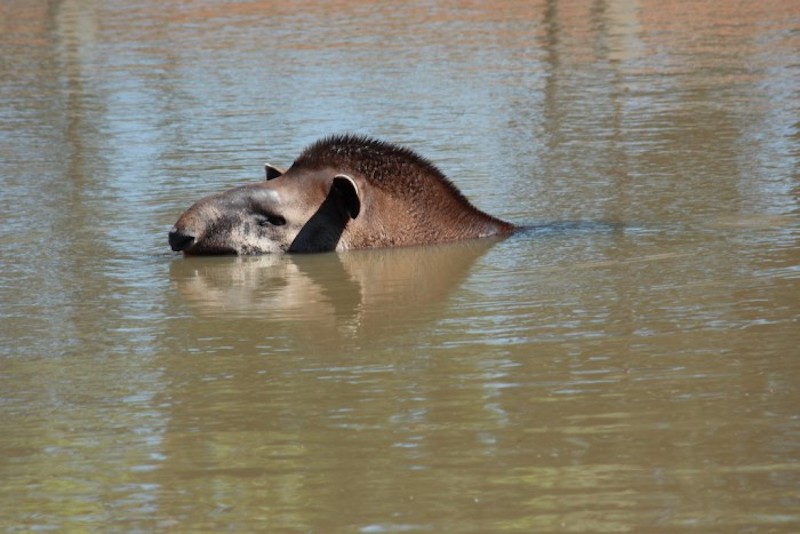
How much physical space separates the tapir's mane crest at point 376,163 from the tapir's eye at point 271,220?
1.51 ft

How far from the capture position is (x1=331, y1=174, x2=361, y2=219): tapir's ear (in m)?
11.5

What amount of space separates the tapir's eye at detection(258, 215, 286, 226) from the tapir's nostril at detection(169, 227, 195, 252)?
0.51 meters

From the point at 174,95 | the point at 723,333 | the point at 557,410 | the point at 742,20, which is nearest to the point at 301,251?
the point at 723,333

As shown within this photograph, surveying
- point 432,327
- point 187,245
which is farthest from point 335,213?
point 432,327

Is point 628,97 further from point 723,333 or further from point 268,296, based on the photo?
A: point 723,333

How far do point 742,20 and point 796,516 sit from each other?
24.0 meters

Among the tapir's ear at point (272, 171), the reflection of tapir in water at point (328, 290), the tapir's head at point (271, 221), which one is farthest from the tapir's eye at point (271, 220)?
the tapir's ear at point (272, 171)

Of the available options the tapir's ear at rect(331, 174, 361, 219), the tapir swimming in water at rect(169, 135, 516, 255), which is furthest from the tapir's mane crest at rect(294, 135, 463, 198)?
the tapir's ear at rect(331, 174, 361, 219)

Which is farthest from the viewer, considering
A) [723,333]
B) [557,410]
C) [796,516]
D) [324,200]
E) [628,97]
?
[628,97]

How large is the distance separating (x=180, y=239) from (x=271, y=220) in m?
0.68

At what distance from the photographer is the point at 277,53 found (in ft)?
88.7

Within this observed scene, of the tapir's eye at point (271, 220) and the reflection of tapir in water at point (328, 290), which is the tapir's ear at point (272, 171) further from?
the reflection of tapir in water at point (328, 290)

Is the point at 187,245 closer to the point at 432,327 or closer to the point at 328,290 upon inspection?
the point at 328,290

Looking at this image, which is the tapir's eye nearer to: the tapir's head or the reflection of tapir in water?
the tapir's head
